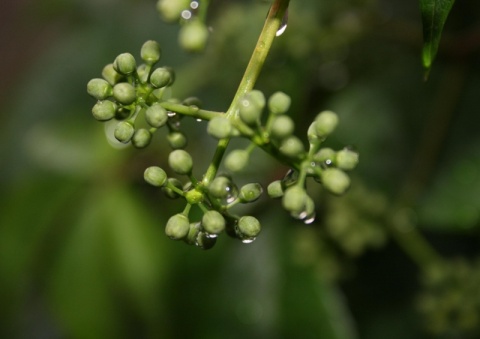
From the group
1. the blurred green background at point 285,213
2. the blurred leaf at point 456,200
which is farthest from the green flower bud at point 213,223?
the blurred leaf at point 456,200

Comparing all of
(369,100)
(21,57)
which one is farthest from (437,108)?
(21,57)

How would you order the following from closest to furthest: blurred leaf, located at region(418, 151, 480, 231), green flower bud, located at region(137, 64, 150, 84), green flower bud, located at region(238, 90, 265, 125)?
1. green flower bud, located at region(238, 90, 265, 125)
2. green flower bud, located at region(137, 64, 150, 84)
3. blurred leaf, located at region(418, 151, 480, 231)

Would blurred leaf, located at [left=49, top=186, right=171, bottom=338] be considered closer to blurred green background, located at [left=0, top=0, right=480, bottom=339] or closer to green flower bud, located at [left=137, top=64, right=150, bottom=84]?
blurred green background, located at [left=0, top=0, right=480, bottom=339]

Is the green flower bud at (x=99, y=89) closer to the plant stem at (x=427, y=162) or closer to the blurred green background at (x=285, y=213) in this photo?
the blurred green background at (x=285, y=213)

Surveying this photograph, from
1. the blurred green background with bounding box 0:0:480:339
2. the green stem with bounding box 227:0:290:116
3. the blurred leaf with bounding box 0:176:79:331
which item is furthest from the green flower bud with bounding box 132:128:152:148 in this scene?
the blurred leaf with bounding box 0:176:79:331

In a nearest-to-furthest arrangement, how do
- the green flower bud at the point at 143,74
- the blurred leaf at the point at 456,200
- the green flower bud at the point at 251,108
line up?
the green flower bud at the point at 251,108 → the green flower bud at the point at 143,74 → the blurred leaf at the point at 456,200

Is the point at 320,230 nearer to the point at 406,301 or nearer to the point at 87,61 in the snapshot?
the point at 406,301
